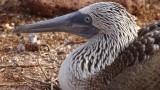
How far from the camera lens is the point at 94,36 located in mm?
6219

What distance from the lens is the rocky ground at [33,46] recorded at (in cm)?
700

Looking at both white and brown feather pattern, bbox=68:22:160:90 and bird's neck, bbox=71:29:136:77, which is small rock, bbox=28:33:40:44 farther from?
white and brown feather pattern, bbox=68:22:160:90

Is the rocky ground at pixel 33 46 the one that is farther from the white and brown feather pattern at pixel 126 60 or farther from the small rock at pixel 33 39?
the white and brown feather pattern at pixel 126 60

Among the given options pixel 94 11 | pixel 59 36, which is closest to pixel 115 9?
pixel 94 11

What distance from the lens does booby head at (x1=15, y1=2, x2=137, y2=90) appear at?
6027 millimetres

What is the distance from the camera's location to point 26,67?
7.43 metres

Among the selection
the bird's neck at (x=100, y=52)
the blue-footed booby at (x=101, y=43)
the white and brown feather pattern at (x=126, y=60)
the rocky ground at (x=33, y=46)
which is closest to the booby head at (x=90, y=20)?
the blue-footed booby at (x=101, y=43)

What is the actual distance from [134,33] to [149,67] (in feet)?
1.94

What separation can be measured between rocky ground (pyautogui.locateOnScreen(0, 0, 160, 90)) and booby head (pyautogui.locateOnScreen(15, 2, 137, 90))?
2.11 ft

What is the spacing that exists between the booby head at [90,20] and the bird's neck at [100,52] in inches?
4.4

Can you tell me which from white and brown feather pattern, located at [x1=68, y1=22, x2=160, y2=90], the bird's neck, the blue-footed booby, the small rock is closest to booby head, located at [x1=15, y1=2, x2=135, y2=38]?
the blue-footed booby

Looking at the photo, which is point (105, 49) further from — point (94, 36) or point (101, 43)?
point (94, 36)

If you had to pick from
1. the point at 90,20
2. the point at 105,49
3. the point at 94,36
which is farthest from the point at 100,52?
the point at 90,20

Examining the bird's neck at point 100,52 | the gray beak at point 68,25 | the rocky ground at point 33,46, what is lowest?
the rocky ground at point 33,46
